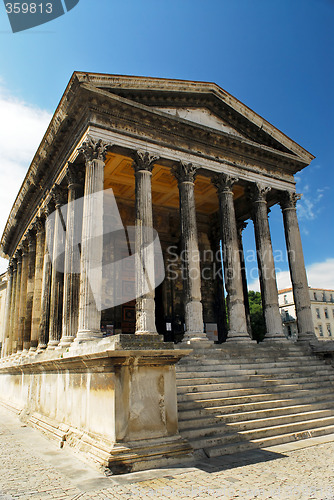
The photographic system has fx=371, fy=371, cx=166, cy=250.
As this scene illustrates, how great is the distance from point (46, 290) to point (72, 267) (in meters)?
3.87

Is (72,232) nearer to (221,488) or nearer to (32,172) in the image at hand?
(32,172)

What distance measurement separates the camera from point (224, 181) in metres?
15.2

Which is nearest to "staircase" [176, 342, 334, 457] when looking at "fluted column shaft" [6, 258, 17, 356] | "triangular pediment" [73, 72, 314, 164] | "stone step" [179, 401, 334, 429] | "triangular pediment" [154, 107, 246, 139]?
"stone step" [179, 401, 334, 429]

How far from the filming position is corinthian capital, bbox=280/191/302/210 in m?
16.8

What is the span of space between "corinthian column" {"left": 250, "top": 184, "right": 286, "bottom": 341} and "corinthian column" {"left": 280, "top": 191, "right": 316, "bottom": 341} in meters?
1.12

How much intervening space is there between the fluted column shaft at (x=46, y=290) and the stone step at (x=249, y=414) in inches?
348

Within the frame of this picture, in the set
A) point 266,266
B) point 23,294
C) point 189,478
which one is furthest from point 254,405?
point 23,294

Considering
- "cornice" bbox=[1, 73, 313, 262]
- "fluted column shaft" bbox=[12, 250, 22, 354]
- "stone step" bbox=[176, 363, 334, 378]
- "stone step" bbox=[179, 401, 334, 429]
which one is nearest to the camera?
"stone step" bbox=[179, 401, 334, 429]

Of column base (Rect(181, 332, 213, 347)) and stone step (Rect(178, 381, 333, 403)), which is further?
column base (Rect(181, 332, 213, 347))

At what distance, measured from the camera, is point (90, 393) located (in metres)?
6.77

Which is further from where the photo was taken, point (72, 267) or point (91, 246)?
point (72, 267)

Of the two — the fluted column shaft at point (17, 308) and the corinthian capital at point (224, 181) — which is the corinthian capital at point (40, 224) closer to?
the fluted column shaft at point (17, 308)

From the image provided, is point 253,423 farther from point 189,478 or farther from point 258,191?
point 258,191

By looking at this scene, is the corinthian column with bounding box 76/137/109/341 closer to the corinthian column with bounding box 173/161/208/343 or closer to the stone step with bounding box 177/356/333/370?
the stone step with bounding box 177/356/333/370
